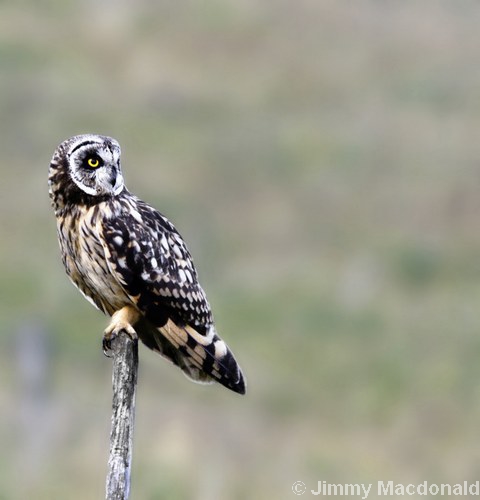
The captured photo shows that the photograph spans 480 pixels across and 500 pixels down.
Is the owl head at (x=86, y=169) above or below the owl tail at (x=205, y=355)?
above

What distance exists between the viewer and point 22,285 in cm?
1809

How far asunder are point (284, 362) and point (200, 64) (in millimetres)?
16425

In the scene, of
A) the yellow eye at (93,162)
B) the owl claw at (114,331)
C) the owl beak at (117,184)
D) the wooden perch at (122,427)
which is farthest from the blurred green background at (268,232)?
the wooden perch at (122,427)

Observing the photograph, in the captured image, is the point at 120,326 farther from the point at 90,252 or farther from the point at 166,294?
the point at 90,252

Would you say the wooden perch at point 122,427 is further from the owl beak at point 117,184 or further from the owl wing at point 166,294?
the owl beak at point 117,184

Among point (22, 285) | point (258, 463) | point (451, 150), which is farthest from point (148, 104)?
point (258, 463)

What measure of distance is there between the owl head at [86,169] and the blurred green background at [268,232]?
3894mm

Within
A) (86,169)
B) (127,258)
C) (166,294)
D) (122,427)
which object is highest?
(86,169)

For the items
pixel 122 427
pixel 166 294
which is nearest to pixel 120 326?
pixel 166 294

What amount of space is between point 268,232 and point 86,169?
55.0 ft

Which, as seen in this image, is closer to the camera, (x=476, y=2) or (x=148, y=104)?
(x=148, y=104)

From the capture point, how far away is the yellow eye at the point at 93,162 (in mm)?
5699

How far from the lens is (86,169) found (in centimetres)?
571

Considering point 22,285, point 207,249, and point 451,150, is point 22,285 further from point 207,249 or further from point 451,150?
point 451,150
